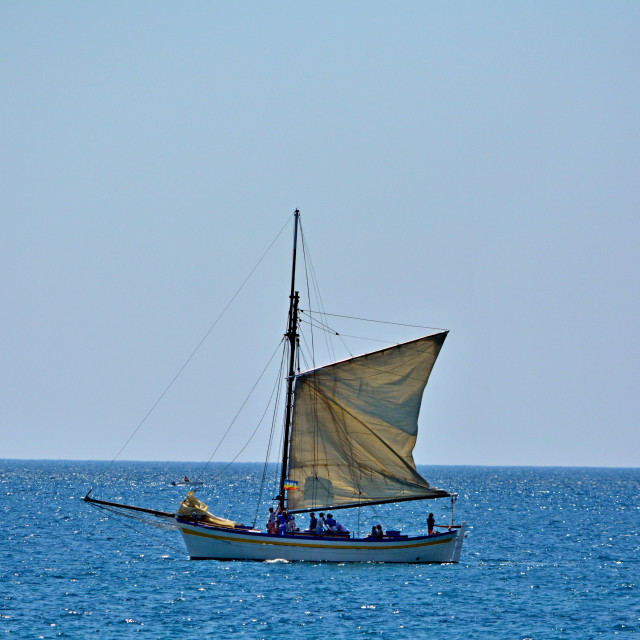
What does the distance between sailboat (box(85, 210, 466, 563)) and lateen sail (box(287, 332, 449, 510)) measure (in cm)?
5

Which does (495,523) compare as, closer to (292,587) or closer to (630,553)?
(630,553)

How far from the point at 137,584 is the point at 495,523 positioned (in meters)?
52.0

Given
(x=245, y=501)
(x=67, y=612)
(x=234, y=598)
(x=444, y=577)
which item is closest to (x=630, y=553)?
(x=444, y=577)

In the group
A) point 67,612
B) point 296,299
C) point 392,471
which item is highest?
point 296,299

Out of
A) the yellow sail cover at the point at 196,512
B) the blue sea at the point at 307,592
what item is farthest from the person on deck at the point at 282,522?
the yellow sail cover at the point at 196,512

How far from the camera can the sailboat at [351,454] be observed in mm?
55219

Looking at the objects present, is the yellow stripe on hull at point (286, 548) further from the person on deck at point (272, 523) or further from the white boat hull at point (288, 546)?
the person on deck at point (272, 523)

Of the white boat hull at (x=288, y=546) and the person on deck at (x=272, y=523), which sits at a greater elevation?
the person on deck at (x=272, y=523)

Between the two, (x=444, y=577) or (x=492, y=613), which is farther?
(x=444, y=577)

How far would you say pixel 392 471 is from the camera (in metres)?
56.8

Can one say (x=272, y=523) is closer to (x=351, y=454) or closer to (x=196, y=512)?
(x=196, y=512)

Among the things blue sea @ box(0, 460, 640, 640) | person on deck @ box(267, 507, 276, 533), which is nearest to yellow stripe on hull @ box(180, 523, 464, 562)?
blue sea @ box(0, 460, 640, 640)

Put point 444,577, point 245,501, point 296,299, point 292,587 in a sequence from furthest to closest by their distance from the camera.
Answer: point 245,501
point 296,299
point 444,577
point 292,587

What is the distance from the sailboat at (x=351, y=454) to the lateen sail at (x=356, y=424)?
2.0 inches
